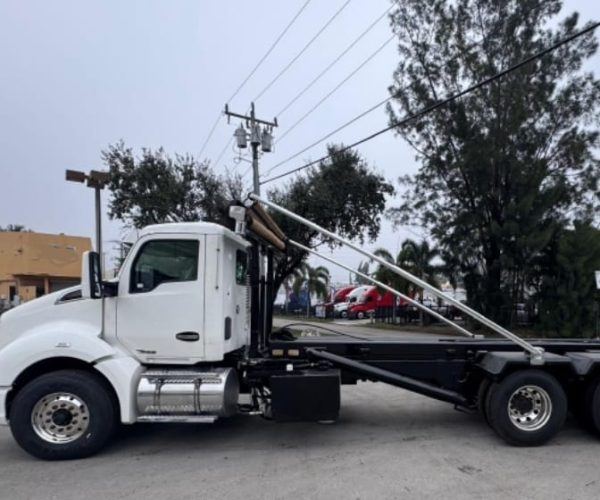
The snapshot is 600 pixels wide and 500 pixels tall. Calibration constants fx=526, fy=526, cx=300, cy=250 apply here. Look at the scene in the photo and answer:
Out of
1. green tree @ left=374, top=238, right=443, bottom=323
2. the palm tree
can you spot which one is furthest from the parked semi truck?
the palm tree

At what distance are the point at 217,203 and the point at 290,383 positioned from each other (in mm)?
15245

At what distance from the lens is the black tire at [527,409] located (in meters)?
5.95

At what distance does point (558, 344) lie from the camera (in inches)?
275

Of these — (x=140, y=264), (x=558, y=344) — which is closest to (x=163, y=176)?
(x=140, y=264)

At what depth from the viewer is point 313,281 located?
44031 millimetres

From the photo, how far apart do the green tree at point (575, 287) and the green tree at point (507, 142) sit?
1102 millimetres

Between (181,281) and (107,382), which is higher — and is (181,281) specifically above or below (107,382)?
above

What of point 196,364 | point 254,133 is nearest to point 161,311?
point 196,364

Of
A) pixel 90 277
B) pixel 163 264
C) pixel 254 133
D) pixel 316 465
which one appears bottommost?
pixel 316 465

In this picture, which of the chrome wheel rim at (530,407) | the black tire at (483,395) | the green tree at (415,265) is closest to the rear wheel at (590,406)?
the chrome wheel rim at (530,407)

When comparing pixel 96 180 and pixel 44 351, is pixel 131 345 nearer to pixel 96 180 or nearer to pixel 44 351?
pixel 44 351

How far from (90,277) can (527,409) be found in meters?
5.16

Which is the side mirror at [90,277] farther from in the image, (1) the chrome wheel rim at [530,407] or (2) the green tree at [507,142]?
(2) the green tree at [507,142]

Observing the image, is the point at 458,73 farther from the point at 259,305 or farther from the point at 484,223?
the point at 259,305
